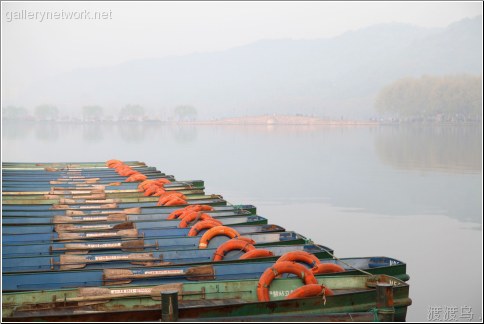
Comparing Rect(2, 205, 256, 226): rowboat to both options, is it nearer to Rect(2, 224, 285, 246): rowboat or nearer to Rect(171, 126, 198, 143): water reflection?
Rect(2, 224, 285, 246): rowboat

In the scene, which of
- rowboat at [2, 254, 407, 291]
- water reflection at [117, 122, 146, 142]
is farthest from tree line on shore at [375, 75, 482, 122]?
rowboat at [2, 254, 407, 291]

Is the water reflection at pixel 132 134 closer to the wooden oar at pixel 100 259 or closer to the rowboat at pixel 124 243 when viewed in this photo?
the rowboat at pixel 124 243

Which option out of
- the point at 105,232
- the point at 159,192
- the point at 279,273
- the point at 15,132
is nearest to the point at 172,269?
the point at 279,273

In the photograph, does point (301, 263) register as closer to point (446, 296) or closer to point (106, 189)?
point (446, 296)

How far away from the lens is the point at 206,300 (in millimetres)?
8359

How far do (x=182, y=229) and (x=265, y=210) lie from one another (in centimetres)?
1321

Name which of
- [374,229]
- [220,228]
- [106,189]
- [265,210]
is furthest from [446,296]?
[265,210]

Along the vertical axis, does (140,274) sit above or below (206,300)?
above

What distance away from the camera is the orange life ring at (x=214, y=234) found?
11008 millimetres

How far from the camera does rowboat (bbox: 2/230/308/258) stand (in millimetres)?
10859

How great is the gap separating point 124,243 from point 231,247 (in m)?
1.94

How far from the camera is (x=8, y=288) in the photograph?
8773 mm

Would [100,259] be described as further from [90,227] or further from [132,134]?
[132,134]

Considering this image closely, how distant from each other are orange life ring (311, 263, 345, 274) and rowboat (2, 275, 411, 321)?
10.7 inches
